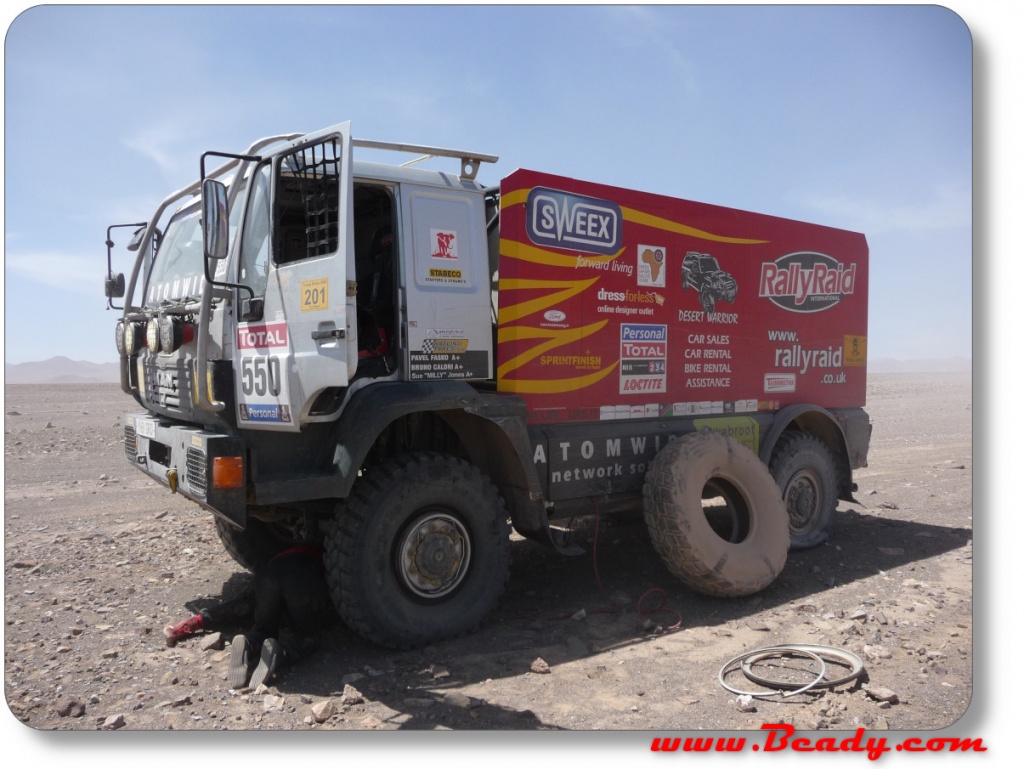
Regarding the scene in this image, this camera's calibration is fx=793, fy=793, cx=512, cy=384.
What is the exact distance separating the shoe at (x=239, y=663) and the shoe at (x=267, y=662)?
5 cm

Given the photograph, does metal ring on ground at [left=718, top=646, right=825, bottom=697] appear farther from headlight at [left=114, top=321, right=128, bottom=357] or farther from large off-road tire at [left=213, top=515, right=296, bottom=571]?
headlight at [left=114, top=321, right=128, bottom=357]

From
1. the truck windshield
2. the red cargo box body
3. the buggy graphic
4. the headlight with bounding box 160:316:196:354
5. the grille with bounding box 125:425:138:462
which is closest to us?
the headlight with bounding box 160:316:196:354

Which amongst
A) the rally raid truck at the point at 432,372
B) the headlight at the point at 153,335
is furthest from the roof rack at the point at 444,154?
the headlight at the point at 153,335

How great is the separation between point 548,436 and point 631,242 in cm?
164

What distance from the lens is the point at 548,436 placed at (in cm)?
553

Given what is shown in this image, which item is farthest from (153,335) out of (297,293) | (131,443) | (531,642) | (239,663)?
(531,642)

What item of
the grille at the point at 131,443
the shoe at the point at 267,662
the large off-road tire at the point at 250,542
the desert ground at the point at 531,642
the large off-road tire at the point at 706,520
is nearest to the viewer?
the desert ground at the point at 531,642

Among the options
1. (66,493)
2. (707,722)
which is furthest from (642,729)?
(66,493)

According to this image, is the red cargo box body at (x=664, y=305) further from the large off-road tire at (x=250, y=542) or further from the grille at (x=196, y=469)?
the large off-road tire at (x=250, y=542)

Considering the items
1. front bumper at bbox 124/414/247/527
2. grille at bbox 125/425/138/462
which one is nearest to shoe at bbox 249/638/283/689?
front bumper at bbox 124/414/247/527

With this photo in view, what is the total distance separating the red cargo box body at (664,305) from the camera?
5.40m

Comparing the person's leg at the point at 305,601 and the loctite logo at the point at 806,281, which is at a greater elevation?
the loctite logo at the point at 806,281

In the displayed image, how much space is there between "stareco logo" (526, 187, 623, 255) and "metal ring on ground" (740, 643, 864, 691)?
2.90 meters

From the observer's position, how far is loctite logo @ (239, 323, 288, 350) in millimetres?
4574
